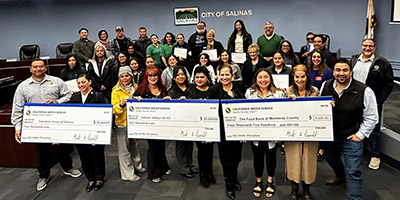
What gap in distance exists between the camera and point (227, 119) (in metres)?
2.91

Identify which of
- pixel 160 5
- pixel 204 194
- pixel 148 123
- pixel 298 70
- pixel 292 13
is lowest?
pixel 204 194

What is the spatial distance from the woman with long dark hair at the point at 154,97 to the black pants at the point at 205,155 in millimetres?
567

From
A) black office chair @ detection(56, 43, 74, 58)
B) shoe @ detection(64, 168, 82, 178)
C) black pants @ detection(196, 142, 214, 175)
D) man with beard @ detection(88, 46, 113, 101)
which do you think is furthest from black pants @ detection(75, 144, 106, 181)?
black office chair @ detection(56, 43, 74, 58)

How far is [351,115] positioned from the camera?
2.59 m

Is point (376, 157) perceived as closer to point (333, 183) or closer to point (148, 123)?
point (333, 183)

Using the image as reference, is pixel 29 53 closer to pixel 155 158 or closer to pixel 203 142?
pixel 155 158

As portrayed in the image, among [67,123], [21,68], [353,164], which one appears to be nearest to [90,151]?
[67,123]

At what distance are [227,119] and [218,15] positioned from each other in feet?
19.2

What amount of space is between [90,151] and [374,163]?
345 cm

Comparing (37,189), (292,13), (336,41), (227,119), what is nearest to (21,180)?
(37,189)

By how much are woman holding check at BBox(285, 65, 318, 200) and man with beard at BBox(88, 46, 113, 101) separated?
9.74 ft

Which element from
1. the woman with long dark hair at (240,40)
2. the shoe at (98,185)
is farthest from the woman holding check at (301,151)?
the woman with long dark hair at (240,40)

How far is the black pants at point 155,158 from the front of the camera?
344 centimetres

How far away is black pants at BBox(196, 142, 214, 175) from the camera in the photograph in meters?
3.19
